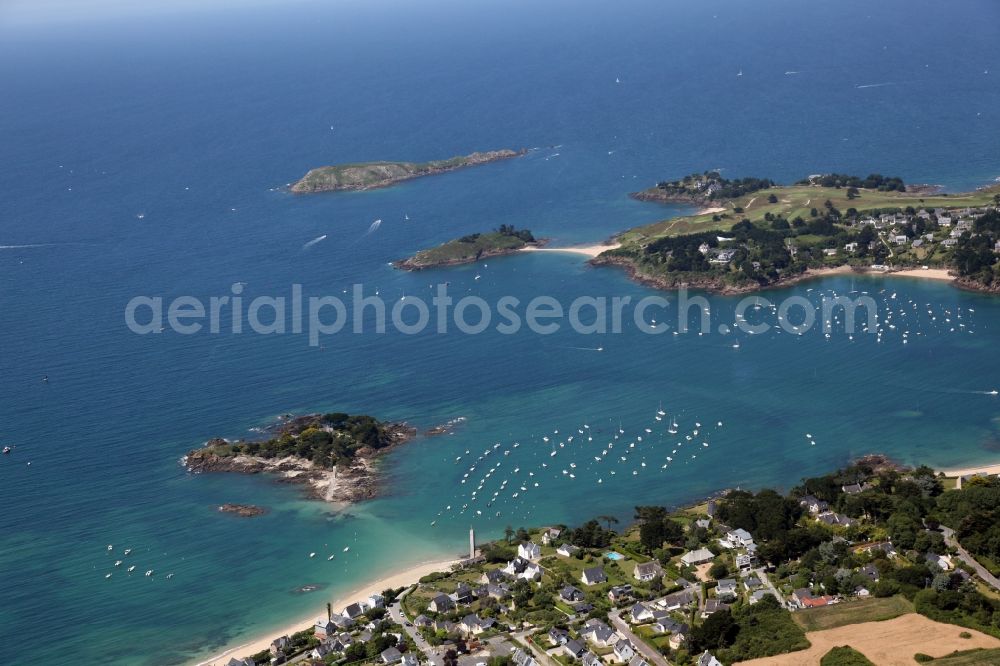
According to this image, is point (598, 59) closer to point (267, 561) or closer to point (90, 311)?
point (90, 311)

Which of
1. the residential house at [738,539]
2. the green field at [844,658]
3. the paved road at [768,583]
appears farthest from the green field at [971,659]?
the residential house at [738,539]

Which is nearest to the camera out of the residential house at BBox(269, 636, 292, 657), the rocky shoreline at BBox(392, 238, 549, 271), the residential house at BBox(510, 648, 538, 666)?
the residential house at BBox(510, 648, 538, 666)

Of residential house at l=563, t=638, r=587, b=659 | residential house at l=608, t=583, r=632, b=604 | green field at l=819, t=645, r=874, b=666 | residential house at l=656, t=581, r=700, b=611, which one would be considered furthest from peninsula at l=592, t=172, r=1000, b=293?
residential house at l=563, t=638, r=587, b=659

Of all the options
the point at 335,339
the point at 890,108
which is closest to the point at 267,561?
the point at 335,339

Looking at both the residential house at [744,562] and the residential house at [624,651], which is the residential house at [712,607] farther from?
the residential house at [624,651]

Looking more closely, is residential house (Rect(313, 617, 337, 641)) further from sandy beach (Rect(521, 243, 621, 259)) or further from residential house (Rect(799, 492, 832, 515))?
sandy beach (Rect(521, 243, 621, 259))
